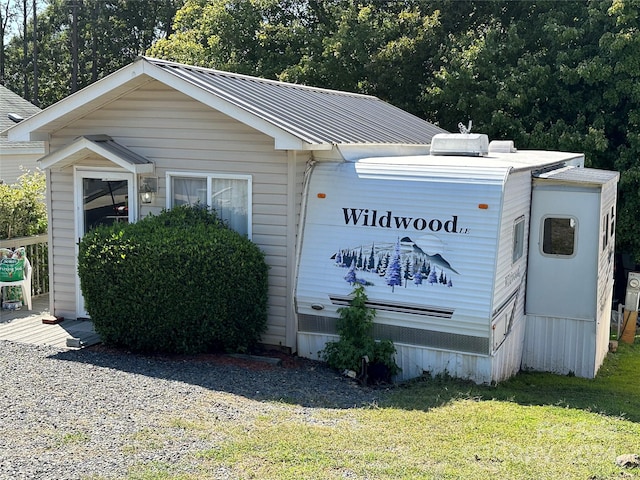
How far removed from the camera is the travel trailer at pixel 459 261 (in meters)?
8.62

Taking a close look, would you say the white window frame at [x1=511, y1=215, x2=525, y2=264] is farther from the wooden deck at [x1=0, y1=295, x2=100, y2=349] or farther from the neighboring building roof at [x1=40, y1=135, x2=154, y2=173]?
the wooden deck at [x1=0, y1=295, x2=100, y2=349]

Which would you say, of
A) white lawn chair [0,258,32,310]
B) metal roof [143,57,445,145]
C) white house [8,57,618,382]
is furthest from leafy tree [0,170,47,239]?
metal roof [143,57,445,145]

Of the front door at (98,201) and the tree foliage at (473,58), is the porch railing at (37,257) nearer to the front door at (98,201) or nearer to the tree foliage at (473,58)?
the front door at (98,201)

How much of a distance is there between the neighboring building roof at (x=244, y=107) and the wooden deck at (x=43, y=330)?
108 inches

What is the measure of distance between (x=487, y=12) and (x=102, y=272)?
15681 millimetres

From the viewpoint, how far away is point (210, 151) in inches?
387

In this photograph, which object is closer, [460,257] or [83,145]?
[460,257]

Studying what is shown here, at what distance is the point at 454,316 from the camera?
28.2ft

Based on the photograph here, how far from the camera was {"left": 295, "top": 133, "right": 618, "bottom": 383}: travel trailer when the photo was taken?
862 centimetres

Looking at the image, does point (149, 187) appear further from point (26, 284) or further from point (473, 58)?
point (473, 58)

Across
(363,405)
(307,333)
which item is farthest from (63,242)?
(363,405)

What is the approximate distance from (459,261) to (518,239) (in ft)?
4.78

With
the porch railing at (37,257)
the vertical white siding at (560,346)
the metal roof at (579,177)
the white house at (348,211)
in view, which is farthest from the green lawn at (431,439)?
the porch railing at (37,257)

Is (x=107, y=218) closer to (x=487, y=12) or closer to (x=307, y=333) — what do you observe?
(x=307, y=333)
